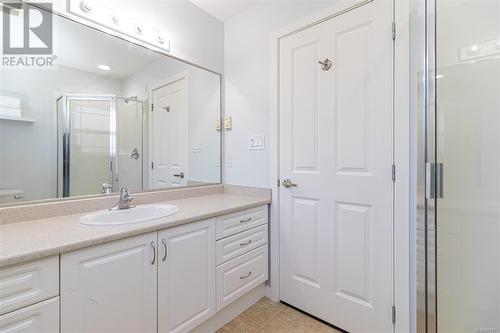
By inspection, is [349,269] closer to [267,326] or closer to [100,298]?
[267,326]

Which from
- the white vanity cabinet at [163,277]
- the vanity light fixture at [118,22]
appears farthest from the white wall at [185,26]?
the white vanity cabinet at [163,277]

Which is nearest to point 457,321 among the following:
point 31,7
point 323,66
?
point 323,66

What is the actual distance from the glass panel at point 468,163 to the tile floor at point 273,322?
0.75 meters

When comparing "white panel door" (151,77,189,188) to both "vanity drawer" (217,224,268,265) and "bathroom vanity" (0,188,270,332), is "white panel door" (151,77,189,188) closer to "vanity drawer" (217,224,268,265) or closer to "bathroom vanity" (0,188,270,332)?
"bathroom vanity" (0,188,270,332)

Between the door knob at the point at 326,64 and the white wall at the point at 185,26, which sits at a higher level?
the white wall at the point at 185,26

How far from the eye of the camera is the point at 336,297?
1589 mm

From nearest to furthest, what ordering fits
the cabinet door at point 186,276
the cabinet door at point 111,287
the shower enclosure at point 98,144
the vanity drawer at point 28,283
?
the vanity drawer at point 28,283, the cabinet door at point 111,287, the cabinet door at point 186,276, the shower enclosure at point 98,144

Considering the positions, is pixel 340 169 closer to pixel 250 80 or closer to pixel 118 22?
pixel 250 80

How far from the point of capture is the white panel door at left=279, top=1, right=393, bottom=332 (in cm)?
139

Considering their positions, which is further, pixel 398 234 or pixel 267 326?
pixel 267 326

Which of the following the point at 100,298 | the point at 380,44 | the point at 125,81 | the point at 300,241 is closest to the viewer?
the point at 100,298

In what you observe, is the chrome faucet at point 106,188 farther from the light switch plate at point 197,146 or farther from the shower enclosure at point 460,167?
the shower enclosure at point 460,167

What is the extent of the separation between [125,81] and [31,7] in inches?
21.7

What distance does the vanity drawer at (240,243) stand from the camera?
155cm
